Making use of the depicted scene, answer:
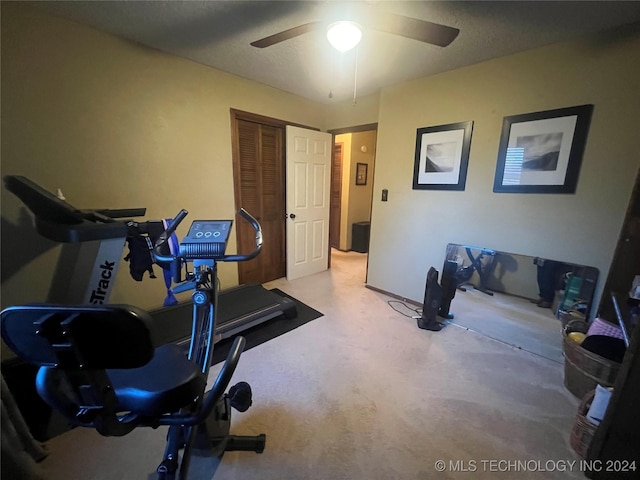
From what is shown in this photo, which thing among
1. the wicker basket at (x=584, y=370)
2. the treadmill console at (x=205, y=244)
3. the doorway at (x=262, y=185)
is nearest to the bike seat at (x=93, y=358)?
the treadmill console at (x=205, y=244)

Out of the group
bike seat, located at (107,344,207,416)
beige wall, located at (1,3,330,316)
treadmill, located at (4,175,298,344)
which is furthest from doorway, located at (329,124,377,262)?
bike seat, located at (107,344,207,416)

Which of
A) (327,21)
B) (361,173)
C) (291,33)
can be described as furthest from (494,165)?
(361,173)

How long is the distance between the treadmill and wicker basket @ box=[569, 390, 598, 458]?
6.48 ft

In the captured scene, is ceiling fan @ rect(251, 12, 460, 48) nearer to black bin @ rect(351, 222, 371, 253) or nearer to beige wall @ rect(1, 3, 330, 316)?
beige wall @ rect(1, 3, 330, 316)

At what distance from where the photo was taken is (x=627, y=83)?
5.47ft

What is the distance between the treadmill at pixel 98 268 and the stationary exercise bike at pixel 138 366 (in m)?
0.42

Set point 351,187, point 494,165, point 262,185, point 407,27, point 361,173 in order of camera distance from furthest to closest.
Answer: point 361,173, point 351,187, point 262,185, point 494,165, point 407,27

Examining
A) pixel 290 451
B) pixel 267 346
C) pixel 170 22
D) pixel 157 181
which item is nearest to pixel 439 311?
pixel 267 346

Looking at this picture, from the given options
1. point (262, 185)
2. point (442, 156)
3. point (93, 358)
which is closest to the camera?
point (93, 358)

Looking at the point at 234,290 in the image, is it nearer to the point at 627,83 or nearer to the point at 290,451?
the point at 290,451

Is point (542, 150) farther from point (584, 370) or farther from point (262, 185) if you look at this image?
point (262, 185)

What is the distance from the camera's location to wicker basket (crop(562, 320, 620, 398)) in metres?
1.43

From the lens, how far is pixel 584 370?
1.54 metres

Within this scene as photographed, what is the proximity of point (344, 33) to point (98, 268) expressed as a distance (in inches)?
77.5
